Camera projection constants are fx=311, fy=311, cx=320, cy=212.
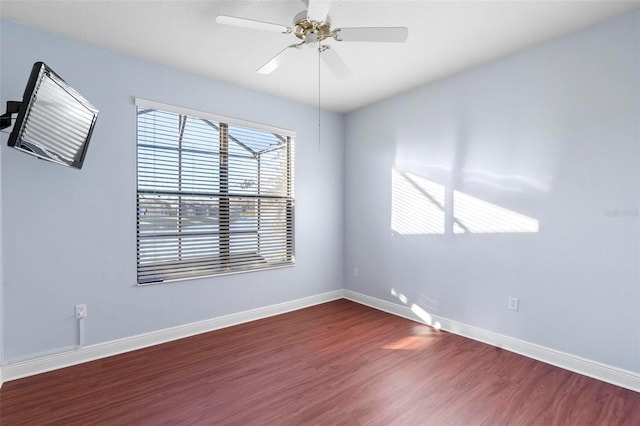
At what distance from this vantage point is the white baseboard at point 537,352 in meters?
2.23

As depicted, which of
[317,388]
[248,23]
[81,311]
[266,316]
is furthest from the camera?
[266,316]

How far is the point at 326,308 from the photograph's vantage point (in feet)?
13.3

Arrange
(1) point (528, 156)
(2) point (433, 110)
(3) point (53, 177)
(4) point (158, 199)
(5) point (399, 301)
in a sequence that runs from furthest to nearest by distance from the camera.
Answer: (5) point (399, 301), (2) point (433, 110), (4) point (158, 199), (1) point (528, 156), (3) point (53, 177)

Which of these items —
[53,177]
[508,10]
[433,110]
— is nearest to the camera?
A: [508,10]

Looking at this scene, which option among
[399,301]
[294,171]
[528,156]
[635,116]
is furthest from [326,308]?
[635,116]

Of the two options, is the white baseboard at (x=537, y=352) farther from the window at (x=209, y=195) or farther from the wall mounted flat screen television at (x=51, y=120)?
the wall mounted flat screen television at (x=51, y=120)

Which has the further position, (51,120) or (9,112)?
(51,120)

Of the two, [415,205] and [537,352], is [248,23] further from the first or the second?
[537,352]

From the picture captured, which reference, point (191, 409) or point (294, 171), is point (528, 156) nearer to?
point (294, 171)

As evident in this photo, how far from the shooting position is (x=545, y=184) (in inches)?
102

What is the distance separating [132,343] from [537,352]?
3547 mm

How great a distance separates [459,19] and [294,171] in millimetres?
2344

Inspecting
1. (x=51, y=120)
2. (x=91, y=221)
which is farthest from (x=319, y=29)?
(x=91, y=221)

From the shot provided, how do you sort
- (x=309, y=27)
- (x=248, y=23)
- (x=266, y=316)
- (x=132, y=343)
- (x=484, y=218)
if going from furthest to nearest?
(x=266, y=316) → (x=484, y=218) → (x=132, y=343) → (x=309, y=27) → (x=248, y=23)
